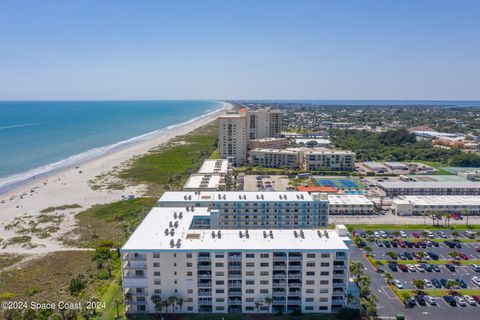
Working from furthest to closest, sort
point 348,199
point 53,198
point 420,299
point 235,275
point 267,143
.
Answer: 1. point 267,143
2. point 53,198
3. point 348,199
4. point 420,299
5. point 235,275

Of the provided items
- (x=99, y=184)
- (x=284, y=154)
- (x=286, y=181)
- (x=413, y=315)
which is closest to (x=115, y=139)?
(x=99, y=184)

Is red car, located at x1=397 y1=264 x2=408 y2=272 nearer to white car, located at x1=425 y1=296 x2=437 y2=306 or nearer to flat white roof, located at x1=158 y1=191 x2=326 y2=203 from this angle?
white car, located at x1=425 y1=296 x2=437 y2=306

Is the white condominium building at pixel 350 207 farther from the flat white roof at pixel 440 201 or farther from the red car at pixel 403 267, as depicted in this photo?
the red car at pixel 403 267

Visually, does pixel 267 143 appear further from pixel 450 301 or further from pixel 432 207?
pixel 450 301

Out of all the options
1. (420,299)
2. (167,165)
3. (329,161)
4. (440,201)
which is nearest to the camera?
A: (420,299)

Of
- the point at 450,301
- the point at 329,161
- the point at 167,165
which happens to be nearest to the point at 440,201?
the point at 450,301

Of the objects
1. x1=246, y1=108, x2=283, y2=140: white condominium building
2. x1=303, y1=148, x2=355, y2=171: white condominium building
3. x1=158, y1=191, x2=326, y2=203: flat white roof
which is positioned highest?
x1=246, y1=108, x2=283, y2=140: white condominium building

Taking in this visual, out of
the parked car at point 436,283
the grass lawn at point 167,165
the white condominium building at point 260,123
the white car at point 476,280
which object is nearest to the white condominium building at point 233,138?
the grass lawn at point 167,165

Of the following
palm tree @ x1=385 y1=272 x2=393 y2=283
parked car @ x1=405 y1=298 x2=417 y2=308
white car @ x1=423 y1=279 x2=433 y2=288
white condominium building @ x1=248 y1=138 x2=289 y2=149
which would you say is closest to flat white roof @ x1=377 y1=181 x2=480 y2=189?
white car @ x1=423 y1=279 x2=433 y2=288
